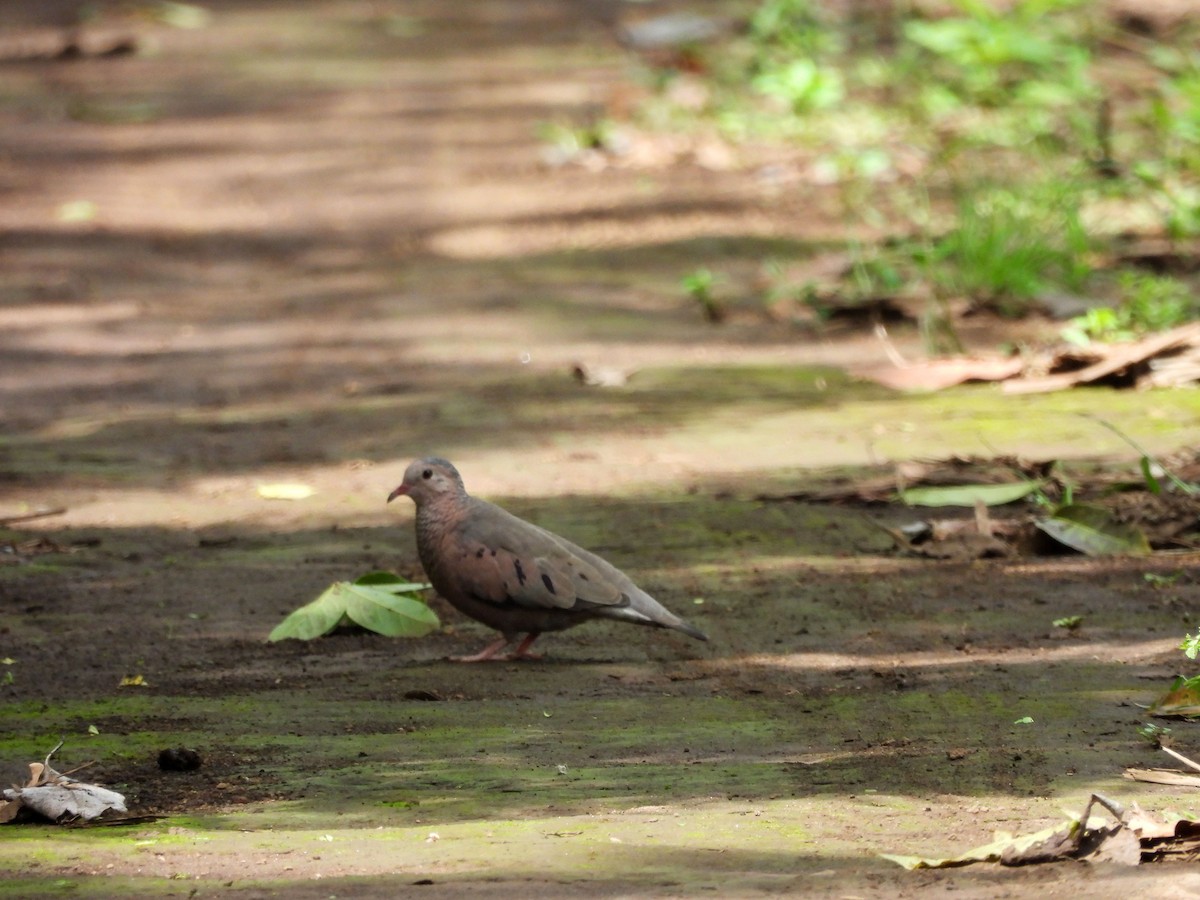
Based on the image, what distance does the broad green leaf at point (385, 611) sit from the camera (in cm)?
457

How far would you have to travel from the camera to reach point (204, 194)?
11195 mm

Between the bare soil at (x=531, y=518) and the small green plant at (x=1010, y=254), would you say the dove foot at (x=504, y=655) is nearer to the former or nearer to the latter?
the bare soil at (x=531, y=518)

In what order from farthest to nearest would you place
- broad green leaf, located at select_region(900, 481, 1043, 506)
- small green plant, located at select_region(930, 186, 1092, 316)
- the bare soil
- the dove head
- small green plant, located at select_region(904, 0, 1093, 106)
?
small green plant, located at select_region(904, 0, 1093, 106)
small green plant, located at select_region(930, 186, 1092, 316)
broad green leaf, located at select_region(900, 481, 1043, 506)
the dove head
the bare soil

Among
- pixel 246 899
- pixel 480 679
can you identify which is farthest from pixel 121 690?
pixel 246 899

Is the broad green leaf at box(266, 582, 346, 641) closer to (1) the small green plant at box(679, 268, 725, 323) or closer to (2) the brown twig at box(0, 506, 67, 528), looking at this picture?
(2) the brown twig at box(0, 506, 67, 528)

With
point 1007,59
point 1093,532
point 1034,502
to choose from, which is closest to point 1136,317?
point 1034,502

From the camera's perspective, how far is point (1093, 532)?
516 centimetres

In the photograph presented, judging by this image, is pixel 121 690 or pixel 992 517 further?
pixel 992 517

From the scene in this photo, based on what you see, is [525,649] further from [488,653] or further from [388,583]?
[388,583]

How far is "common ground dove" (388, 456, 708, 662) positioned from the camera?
4414 mm

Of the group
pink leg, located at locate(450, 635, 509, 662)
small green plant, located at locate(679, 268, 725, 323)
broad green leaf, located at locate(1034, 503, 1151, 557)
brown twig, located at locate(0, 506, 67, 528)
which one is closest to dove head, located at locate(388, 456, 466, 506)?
pink leg, located at locate(450, 635, 509, 662)

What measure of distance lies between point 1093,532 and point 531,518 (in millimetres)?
1585

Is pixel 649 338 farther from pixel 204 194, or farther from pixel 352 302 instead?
pixel 204 194

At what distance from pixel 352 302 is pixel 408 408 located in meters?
2.03
